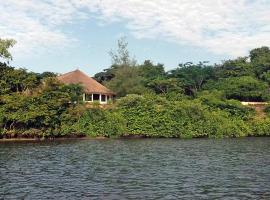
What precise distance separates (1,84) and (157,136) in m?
20.6

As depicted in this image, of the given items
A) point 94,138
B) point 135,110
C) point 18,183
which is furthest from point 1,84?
point 18,183

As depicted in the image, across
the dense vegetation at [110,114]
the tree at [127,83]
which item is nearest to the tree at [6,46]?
the dense vegetation at [110,114]

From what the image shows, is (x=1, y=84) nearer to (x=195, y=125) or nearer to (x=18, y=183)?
(x=195, y=125)

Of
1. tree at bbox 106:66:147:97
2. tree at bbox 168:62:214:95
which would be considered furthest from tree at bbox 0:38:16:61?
tree at bbox 168:62:214:95

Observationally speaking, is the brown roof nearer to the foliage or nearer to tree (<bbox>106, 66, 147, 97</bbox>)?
tree (<bbox>106, 66, 147, 97</bbox>)

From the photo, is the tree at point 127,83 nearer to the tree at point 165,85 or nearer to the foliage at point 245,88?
the tree at point 165,85

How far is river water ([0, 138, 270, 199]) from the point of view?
19.0m

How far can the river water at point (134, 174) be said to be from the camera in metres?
19.0

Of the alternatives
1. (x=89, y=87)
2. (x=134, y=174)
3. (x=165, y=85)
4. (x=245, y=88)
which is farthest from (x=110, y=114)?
(x=134, y=174)

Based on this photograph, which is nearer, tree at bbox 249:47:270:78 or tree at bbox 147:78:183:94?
tree at bbox 147:78:183:94

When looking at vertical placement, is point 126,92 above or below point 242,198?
above

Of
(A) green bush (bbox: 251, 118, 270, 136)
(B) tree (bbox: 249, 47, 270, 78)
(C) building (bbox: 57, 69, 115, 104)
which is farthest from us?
(B) tree (bbox: 249, 47, 270, 78)

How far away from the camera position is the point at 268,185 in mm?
20688

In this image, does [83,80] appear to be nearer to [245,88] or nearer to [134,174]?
[245,88]
